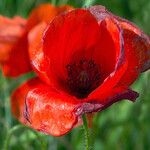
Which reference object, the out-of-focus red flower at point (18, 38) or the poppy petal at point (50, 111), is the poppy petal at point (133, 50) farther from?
the out-of-focus red flower at point (18, 38)

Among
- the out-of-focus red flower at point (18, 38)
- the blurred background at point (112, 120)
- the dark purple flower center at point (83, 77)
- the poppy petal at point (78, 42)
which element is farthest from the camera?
the blurred background at point (112, 120)

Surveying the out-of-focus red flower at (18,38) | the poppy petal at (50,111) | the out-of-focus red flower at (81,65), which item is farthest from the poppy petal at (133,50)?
the out-of-focus red flower at (18,38)

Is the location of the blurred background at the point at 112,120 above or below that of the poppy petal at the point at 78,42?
below

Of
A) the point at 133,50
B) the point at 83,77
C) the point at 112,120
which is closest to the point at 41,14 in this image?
the point at 112,120

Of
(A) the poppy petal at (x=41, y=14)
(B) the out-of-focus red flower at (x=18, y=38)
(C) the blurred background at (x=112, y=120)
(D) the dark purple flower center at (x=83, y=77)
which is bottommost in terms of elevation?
(C) the blurred background at (x=112, y=120)

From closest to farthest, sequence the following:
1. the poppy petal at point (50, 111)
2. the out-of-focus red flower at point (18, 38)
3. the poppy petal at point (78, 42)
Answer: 1. the poppy petal at point (50, 111)
2. the poppy petal at point (78, 42)
3. the out-of-focus red flower at point (18, 38)

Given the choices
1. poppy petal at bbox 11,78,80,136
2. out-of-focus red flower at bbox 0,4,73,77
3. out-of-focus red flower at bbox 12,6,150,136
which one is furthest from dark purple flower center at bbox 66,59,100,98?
out-of-focus red flower at bbox 0,4,73,77

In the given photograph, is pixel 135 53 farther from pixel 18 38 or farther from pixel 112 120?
pixel 112 120
